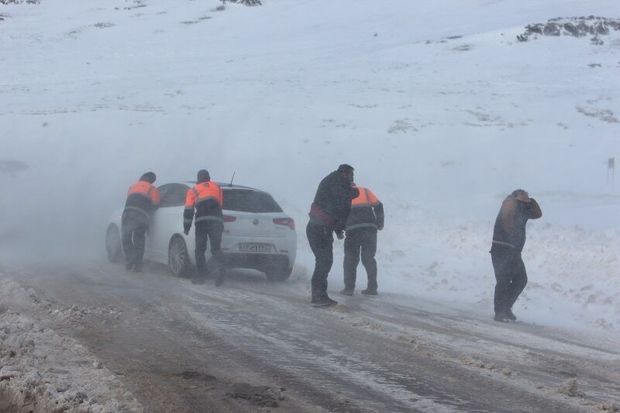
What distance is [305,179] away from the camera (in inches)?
894

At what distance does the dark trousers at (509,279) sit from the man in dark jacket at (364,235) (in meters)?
2.16

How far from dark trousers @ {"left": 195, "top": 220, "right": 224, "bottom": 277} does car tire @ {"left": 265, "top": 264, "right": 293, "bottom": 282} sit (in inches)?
40.6

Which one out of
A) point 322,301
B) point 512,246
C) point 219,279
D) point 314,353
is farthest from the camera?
point 219,279

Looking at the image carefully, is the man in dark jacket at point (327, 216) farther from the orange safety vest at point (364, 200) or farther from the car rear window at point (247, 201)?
the car rear window at point (247, 201)

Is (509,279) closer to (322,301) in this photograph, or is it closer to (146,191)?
(322,301)

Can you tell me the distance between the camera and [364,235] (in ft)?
39.3

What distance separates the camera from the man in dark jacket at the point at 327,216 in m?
10.0

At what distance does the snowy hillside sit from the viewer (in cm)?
1502

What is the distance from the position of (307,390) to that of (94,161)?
18067 millimetres

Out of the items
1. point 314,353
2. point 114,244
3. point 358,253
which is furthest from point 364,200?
point 314,353

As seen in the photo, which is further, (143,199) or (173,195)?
(173,195)

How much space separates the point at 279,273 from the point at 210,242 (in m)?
1.31

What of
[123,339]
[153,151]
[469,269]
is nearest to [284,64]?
[153,151]

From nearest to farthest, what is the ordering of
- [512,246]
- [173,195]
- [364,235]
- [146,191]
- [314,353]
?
[314,353]
[512,246]
[364,235]
[146,191]
[173,195]
